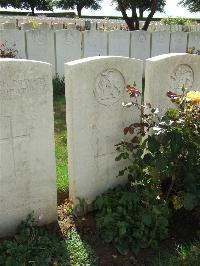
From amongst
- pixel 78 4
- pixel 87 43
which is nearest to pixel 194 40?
pixel 87 43

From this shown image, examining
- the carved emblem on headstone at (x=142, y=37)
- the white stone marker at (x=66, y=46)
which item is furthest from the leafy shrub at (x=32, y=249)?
the carved emblem on headstone at (x=142, y=37)

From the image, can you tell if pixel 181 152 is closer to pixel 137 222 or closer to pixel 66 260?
pixel 137 222

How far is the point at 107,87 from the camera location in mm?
3400

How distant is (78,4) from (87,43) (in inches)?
1717

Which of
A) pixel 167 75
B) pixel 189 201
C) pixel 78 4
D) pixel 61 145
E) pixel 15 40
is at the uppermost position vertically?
pixel 78 4

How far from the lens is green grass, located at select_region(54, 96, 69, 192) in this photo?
4109 millimetres

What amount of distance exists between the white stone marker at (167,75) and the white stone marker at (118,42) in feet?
18.4

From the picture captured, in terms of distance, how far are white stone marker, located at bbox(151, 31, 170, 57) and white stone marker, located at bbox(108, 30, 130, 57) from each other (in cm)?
80

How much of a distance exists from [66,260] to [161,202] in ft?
3.22

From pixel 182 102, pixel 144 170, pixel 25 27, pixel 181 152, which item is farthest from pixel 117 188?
pixel 25 27

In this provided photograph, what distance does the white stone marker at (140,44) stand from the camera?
9594 mm

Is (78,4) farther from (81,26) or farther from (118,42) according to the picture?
(118,42)

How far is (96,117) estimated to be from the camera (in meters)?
3.44

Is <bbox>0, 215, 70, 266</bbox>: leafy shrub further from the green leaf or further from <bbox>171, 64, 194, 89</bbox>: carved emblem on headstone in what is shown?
<bbox>171, 64, 194, 89</bbox>: carved emblem on headstone
